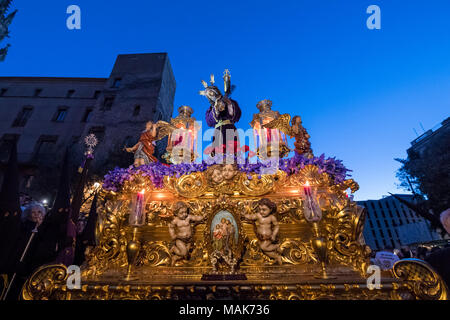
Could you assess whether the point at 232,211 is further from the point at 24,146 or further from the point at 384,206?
the point at 384,206

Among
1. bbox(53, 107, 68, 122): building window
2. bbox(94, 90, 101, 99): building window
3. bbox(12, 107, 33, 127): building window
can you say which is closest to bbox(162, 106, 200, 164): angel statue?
bbox(53, 107, 68, 122): building window

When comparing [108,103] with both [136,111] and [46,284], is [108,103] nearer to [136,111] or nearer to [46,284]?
[136,111]

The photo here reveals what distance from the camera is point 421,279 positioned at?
2.58 metres

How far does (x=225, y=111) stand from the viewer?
6148 mm

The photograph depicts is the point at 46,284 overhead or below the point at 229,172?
below

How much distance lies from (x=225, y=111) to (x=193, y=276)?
4584 millimetres

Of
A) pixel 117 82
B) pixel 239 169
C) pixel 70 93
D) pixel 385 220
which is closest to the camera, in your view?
pixel 239 169

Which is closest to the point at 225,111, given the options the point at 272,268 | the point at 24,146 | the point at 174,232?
the point at 174,232

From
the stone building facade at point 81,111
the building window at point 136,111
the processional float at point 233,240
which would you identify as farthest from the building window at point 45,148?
the processional float at point 233,240

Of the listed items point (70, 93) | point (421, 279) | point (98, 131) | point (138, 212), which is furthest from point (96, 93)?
point (421, 279)

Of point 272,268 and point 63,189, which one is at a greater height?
point 63,189

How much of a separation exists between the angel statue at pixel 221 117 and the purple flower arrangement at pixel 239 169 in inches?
52.6

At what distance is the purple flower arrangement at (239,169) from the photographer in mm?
3833

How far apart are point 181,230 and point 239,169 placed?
167 centimetres
